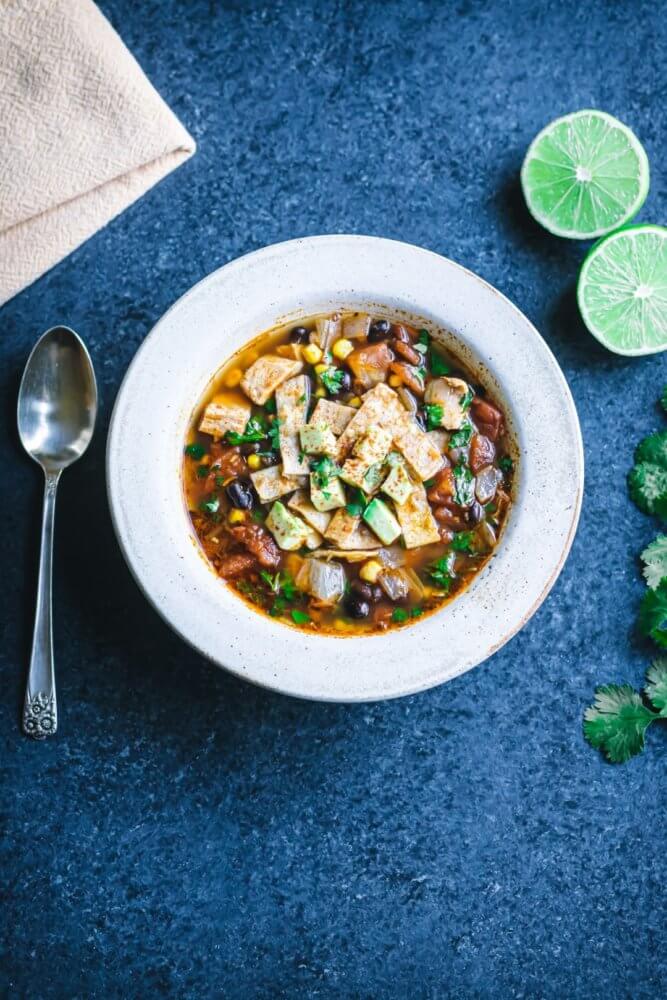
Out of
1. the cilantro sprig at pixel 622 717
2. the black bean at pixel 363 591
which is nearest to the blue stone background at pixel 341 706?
the cilantro sprig at pixel 622 717

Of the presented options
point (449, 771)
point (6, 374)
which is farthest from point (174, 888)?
point (6, 374)

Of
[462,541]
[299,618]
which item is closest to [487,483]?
[462,541]

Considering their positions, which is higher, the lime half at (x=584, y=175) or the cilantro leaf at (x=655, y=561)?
the lime half at (x=584, y=175)

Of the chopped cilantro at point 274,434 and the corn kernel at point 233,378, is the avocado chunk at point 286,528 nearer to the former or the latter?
the chopped cilantro at point 274,434

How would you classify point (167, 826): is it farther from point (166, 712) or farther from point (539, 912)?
point (539, 912)

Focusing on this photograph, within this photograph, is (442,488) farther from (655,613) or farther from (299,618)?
(655,613)

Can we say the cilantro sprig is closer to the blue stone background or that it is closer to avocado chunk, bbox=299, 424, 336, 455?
the blue stone background

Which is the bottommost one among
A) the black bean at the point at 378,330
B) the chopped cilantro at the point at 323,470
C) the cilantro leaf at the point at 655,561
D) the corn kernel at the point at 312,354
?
the cilantro leaf at the point at 655,561

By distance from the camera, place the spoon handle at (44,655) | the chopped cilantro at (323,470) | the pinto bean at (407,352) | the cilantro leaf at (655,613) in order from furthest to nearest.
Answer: the cilantro leaf at (655,613) < the spoon handle at (44,655) < the pinto bean at (407,352) < the chopped cilantro at (323,470)

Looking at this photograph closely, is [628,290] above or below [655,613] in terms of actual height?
above
